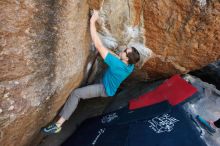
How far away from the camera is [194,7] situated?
4.16 m

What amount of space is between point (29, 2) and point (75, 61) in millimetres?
1235

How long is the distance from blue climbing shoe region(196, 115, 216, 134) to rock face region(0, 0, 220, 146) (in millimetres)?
759

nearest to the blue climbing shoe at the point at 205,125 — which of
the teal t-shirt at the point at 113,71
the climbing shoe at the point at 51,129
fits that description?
the teal t-shirt at the point at 113,71

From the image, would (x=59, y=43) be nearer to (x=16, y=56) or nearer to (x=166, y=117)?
(x=16, y=56)

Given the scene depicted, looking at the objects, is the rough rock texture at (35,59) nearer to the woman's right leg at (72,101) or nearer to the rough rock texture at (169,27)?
the woman's right leg at (72,101)

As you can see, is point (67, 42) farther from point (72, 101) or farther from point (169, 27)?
point (169, 27)

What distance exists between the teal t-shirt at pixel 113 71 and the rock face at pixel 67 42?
0.38 metres

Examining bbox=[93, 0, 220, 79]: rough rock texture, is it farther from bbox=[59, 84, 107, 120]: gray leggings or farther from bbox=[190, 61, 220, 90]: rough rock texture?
bbox=[190, 61, 220, 90]: rough rock texture

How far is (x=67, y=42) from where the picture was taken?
13.4 ft

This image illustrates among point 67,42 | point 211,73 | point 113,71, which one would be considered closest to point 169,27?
point 113,71

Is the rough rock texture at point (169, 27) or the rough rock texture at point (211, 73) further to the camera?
the rough rock texture at point (211, 73)

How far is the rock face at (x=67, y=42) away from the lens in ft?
11.3

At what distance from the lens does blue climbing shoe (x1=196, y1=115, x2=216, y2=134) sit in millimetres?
4543

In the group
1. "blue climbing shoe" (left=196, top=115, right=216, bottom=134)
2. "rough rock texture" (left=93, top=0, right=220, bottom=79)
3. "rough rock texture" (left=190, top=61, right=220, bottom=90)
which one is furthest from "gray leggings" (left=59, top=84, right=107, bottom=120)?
"rough rock texture" (left=190, top=61, right=220, bottom=90)
